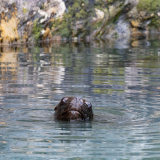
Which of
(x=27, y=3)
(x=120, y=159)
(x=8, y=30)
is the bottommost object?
(x=120, y=159)

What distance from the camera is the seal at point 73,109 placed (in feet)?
20.1

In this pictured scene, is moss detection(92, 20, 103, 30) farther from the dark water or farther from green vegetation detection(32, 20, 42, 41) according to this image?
the dark water

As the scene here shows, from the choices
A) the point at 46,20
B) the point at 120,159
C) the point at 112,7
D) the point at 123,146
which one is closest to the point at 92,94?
the point at 123,146

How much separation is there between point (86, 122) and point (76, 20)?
30136 millimetres

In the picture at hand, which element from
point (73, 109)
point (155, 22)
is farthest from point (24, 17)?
point (73, 109)

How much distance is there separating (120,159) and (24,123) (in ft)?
7.61

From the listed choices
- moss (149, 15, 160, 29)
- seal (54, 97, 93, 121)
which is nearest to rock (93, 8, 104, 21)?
moss (149, 15, 160, 29)

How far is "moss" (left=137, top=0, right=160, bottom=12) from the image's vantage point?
126 feet

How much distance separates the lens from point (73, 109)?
612 cm

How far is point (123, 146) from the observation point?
4879 mm

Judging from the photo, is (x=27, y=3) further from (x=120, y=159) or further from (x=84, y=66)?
(x=120, y=159)

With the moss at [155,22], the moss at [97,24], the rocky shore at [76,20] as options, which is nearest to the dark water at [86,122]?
the rocky shore at [76,20]

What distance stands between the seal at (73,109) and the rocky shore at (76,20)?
909 inches

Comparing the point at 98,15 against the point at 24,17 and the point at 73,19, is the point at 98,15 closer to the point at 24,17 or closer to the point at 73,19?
the point at 73,19
